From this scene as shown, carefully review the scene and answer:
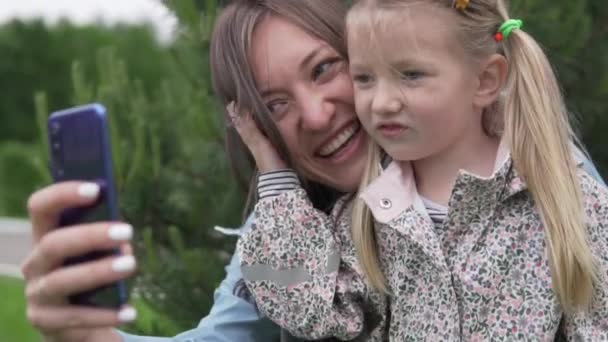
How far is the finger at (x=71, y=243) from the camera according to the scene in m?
1.50

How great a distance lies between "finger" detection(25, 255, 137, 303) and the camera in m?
1.51

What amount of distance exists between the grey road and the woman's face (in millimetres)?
8112

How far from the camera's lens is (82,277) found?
1.54 m

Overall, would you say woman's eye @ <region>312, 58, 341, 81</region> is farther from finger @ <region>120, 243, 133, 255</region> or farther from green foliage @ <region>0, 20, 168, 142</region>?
green foliage @ <region>0, 20, 168, 142</region>

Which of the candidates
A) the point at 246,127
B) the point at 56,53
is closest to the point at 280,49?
the point at 246,127

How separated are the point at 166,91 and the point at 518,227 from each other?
74.2 inches

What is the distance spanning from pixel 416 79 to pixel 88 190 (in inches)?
32.5

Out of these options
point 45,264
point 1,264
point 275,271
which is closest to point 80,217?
point 45,264

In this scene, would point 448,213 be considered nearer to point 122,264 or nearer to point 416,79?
point 416,79

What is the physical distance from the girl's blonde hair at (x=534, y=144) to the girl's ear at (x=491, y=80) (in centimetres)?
1

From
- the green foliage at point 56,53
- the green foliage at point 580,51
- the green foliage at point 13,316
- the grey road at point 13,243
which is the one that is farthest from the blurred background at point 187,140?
the green foliage at point 56,53

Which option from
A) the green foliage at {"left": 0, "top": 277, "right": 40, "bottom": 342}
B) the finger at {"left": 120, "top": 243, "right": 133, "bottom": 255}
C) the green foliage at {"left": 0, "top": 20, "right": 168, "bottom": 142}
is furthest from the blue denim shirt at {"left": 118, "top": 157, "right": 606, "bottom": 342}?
the green foliage at {"left": 0, "top": 20, "right": 168, "bottom": 142}

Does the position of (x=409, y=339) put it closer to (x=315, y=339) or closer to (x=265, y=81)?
(x=315, y=339)

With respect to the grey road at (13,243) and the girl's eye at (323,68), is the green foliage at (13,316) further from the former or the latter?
the girl's eye at (323,68)
